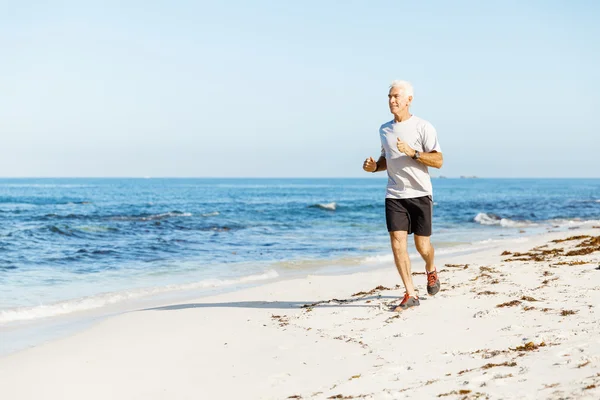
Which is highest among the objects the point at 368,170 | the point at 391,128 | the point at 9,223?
the point at 391,128

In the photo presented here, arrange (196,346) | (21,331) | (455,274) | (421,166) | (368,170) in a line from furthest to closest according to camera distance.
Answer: (455,274)
(21,331)
(368,170)
(421,166)
(196,346)

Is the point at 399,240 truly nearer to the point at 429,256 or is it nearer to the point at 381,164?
the point at 429,256

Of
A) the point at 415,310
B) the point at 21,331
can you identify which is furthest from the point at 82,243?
the point at 415,310

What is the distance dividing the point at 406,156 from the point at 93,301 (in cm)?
511

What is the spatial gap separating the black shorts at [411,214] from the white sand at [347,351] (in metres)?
0.82

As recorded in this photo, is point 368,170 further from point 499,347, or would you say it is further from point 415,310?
point 499,347

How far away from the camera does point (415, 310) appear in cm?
592

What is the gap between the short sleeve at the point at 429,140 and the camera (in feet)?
18.7

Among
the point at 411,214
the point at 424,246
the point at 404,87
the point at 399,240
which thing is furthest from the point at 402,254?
the point at 404,87

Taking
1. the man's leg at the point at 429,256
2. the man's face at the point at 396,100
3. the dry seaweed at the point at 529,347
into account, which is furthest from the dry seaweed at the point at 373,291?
the dry seaweed at the point at 529,347

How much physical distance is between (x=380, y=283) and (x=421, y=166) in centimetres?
302

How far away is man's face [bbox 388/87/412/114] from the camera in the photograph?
5.67 meters

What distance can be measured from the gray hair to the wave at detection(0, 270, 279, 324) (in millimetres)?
5160

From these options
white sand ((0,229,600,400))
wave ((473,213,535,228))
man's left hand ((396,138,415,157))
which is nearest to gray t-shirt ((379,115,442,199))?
man's left hand ((396,138,415,157))
